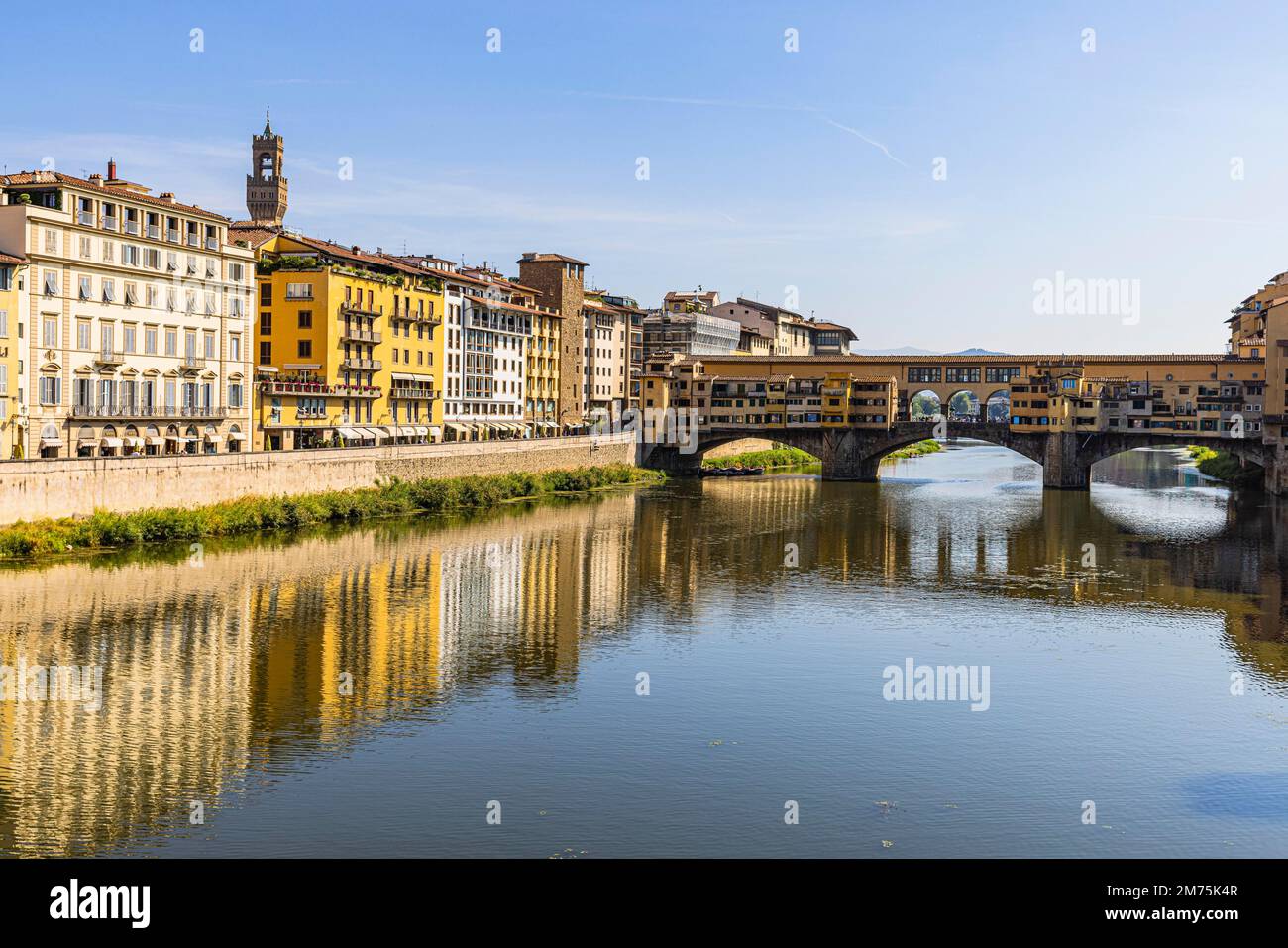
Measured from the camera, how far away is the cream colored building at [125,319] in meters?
51.5

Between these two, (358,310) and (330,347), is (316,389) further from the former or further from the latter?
(358,310)

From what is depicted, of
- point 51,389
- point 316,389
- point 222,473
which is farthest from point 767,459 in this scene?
point 51,389

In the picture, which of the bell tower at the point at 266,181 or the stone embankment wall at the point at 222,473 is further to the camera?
the bell tower at the point at 266,181

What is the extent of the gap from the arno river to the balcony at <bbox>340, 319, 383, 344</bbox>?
64.4 feet

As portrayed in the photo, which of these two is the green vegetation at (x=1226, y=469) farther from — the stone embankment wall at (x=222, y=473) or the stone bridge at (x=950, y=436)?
the stone embankment wall at (x=222, y=473)

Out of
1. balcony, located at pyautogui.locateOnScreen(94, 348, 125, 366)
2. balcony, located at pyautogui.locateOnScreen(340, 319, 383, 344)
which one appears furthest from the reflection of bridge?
balcony, located at pyautogui.locateOnScreen(94, 348, 125, 366)

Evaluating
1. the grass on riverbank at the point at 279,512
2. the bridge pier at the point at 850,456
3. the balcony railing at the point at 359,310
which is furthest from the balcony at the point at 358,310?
the bridge pier at the point at 850,456

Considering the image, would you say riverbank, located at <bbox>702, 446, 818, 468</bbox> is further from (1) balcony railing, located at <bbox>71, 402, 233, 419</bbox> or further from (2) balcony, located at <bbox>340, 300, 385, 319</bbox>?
(1) balcony railing, located at <bbox>71, 402, 233, 419</bbox>

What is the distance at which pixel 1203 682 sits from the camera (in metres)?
33.1

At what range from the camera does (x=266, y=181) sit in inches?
4496

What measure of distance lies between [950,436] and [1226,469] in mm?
22586

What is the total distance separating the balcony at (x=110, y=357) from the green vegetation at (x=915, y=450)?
77.0 meters
